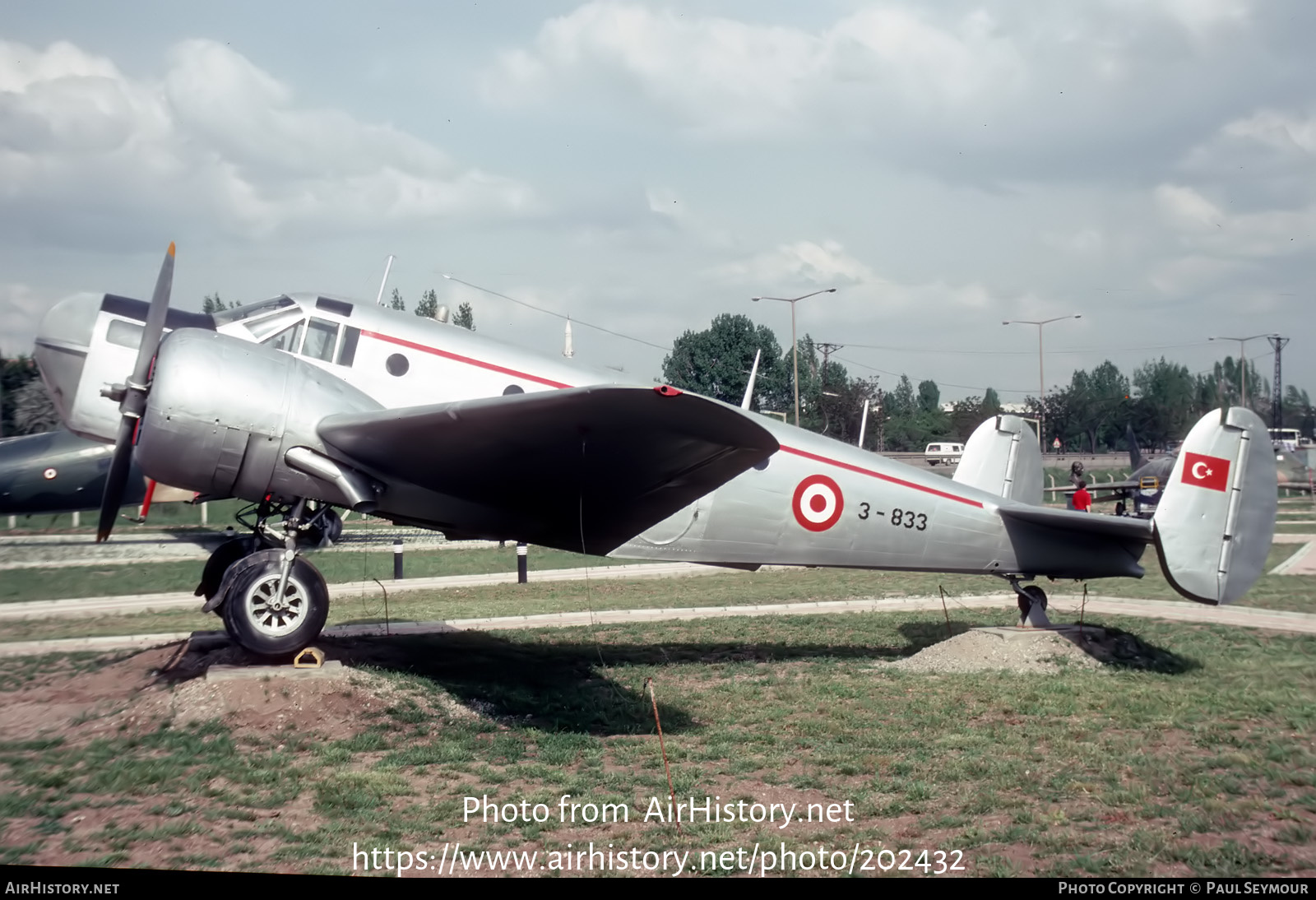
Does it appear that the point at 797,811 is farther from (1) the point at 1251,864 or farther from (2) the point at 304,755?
(2) the point at 304,755

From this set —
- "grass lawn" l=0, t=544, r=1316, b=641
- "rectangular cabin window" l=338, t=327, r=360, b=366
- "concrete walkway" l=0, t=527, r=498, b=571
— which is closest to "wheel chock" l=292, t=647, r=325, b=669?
"rectangular cabin window" l=338, t=327, r=360, b=366

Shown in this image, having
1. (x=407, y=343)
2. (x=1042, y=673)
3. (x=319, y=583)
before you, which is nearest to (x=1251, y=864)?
(x=1042, y=673)

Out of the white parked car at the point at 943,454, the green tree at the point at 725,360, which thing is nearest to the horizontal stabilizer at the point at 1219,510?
the green tree at the point at 725,360

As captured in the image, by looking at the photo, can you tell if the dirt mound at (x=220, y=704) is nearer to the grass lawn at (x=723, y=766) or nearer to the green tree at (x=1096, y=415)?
the grass lawn at (x=723, y=766)

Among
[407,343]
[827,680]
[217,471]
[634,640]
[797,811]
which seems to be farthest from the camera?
[634,640]

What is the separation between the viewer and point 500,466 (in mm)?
7785

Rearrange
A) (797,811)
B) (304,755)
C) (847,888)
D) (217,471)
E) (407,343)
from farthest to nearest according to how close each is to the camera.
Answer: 1. (407,343)
2. (217,471)
3. (304,755)
4. (797,811)
5. (847,888)

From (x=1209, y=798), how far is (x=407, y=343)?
703cm

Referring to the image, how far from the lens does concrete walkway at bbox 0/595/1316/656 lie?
11.1 m

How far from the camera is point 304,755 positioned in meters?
6.59

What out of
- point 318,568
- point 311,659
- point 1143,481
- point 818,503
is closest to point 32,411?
point 318,568

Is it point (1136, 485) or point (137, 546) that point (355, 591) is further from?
point (1136, 485)

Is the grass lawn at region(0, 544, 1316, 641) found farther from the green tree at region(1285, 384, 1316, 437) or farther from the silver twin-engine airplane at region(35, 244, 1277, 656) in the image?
the green tree at region(1285, 384, 1316, 437)

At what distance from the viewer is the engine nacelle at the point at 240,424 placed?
748 cm
